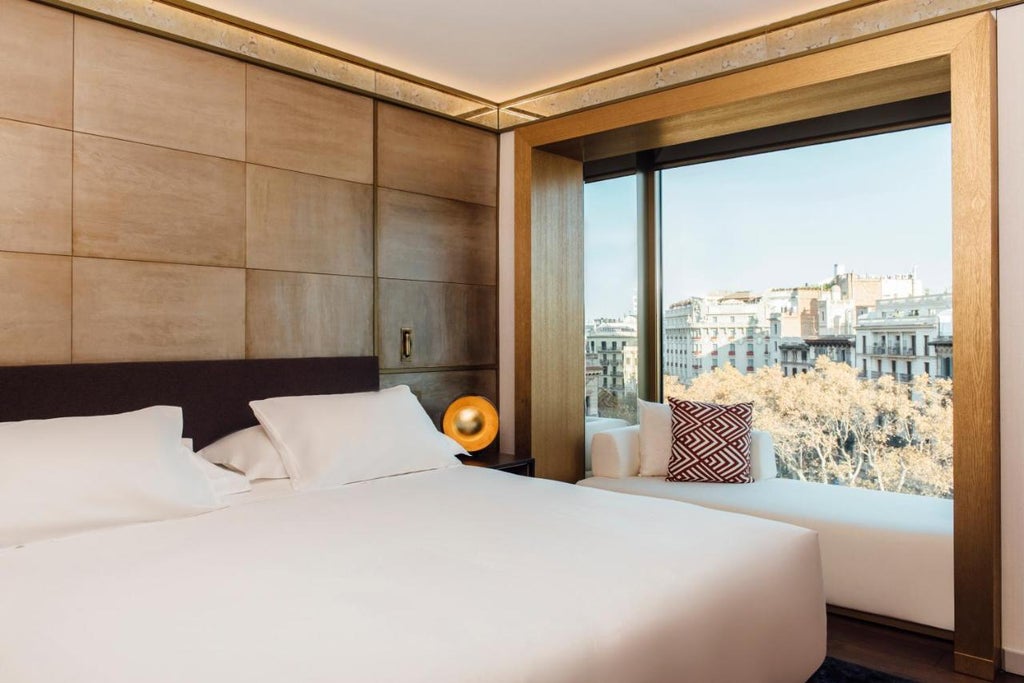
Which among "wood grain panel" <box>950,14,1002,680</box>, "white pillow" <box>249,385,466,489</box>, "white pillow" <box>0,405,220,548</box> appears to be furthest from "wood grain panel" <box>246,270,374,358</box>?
"wood grain panel" <box>950,14,1002,680</box>

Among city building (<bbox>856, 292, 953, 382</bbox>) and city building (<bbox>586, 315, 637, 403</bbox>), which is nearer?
city building (<bbox>856, 292, 953, 382</bbox>)

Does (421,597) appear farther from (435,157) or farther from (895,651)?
(435,157)

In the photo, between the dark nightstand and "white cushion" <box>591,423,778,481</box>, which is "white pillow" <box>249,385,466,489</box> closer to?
the dark nightstand

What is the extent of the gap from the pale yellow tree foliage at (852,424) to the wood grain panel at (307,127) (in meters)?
2.44

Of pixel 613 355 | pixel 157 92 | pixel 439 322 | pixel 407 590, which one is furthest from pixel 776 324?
pixel 157 92

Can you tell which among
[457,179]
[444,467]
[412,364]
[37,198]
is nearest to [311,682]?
[444,467]

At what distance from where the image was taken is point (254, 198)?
10.7 ft

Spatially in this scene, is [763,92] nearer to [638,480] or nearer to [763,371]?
[763,371]

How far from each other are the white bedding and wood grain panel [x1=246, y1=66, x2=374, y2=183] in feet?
5.42

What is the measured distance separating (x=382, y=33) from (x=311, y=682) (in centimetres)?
297

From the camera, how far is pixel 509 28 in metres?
3.36

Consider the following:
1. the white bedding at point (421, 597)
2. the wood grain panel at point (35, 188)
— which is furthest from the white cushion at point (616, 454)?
the wood grain panel at point (35, 188)

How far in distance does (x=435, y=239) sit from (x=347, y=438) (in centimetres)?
147

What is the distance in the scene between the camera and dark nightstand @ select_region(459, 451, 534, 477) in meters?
3.77
